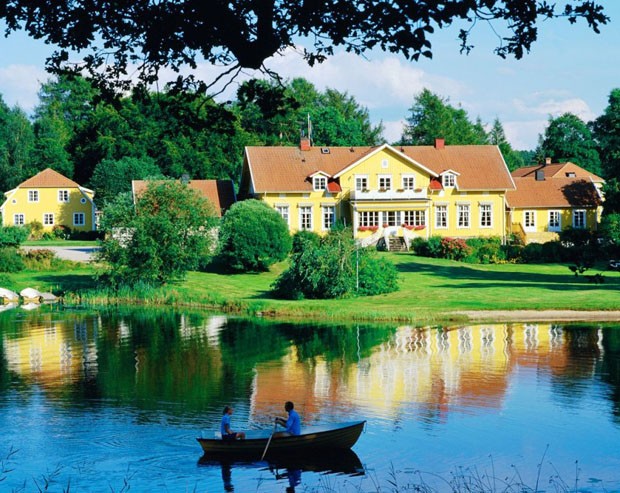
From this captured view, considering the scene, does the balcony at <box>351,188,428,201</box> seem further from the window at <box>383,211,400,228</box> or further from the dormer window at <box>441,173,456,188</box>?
the dormer window at <box>441,173,456,188</box>

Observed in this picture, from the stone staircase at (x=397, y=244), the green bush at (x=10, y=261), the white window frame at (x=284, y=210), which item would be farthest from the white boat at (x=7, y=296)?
the stone staircase at (x=397, y=244)

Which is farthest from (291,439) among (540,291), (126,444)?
(540,291)

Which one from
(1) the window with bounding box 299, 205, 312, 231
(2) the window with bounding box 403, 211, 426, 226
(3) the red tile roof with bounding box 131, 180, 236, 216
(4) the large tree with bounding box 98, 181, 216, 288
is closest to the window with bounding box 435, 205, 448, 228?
Answer: (2) the window with bounding box 403, 211, 426, 226

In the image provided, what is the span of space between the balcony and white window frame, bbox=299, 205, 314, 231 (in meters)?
3.35

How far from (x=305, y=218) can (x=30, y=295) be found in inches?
898

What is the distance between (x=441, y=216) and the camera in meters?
71.1

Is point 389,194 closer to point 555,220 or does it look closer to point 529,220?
point 529,220

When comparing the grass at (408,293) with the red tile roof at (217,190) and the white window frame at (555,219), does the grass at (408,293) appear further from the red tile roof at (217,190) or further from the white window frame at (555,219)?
the white window frame at (555,219)

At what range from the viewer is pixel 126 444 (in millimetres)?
22469

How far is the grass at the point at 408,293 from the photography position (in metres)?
45.0

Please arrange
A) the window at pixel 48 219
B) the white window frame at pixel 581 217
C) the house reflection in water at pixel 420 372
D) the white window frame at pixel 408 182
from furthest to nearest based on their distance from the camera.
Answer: the window at pixel 48 219 < the white window frame at pixel 581 217 < the white window frame at pixel 408 182 < the house reflection in water at pixel 420 372

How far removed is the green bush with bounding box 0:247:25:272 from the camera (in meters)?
58.3

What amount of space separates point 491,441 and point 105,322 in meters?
25.2

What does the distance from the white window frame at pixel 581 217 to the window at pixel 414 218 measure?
12546 millimetres
